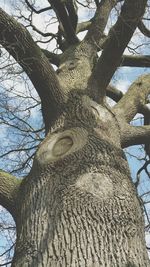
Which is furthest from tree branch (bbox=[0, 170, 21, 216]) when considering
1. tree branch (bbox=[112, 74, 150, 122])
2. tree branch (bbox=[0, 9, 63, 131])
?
tree branch (bbox=[112, 74, 150, 122])

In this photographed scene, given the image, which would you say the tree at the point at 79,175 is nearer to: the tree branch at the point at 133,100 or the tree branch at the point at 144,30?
the tree branch at the point at 133,100

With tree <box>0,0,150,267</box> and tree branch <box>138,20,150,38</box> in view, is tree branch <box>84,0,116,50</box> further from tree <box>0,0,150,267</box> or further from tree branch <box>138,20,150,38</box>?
tree <box>0,0,150,267</box>

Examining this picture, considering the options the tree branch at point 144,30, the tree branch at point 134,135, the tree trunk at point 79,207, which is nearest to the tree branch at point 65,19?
the tree branch at point 144,30

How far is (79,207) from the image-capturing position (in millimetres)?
2521

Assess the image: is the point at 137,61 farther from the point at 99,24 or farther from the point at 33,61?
the point at 33,61

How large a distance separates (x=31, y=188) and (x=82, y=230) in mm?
658

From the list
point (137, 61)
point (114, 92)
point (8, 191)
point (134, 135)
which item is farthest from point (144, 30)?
point (8, 191)

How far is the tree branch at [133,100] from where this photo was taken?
426 centimetres

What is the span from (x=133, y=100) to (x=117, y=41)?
1.25 m

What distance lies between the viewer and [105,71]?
12.0ft

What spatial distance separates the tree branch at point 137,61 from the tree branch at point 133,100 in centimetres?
94

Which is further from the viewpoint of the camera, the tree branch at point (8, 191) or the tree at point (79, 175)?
the tree branch at point (8, 191)

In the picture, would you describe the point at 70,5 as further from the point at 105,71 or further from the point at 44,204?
the point at 44,204

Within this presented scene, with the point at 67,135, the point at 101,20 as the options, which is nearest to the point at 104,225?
the point at 67,135
